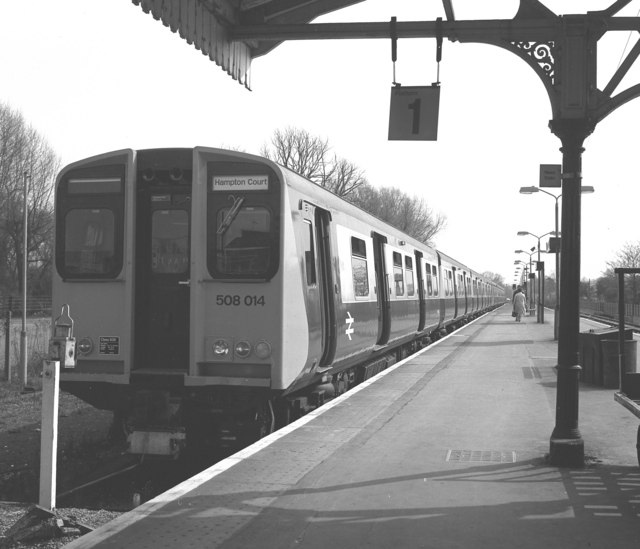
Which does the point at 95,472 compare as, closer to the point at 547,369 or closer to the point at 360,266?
the point at 360,266

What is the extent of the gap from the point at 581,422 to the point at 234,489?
4799 millimetres

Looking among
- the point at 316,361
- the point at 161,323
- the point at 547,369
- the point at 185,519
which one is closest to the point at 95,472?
the point at 161,323

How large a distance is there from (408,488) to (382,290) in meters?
7.57

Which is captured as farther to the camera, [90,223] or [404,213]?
[404,213]

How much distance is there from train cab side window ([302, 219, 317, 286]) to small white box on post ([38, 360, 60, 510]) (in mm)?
3166

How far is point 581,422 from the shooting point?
860 centimetres

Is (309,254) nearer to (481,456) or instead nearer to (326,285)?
(326,285)

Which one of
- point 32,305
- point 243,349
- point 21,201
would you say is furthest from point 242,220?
point 21,201

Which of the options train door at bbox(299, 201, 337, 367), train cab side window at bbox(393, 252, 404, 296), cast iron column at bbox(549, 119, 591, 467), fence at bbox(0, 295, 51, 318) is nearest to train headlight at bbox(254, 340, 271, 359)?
train door at bbox(299, 201, 337, 367)

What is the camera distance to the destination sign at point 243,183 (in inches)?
295

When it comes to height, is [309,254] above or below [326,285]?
above

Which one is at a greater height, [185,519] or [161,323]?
[161,323]

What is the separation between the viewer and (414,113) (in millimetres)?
7004

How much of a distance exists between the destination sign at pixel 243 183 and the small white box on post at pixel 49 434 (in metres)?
2.61
